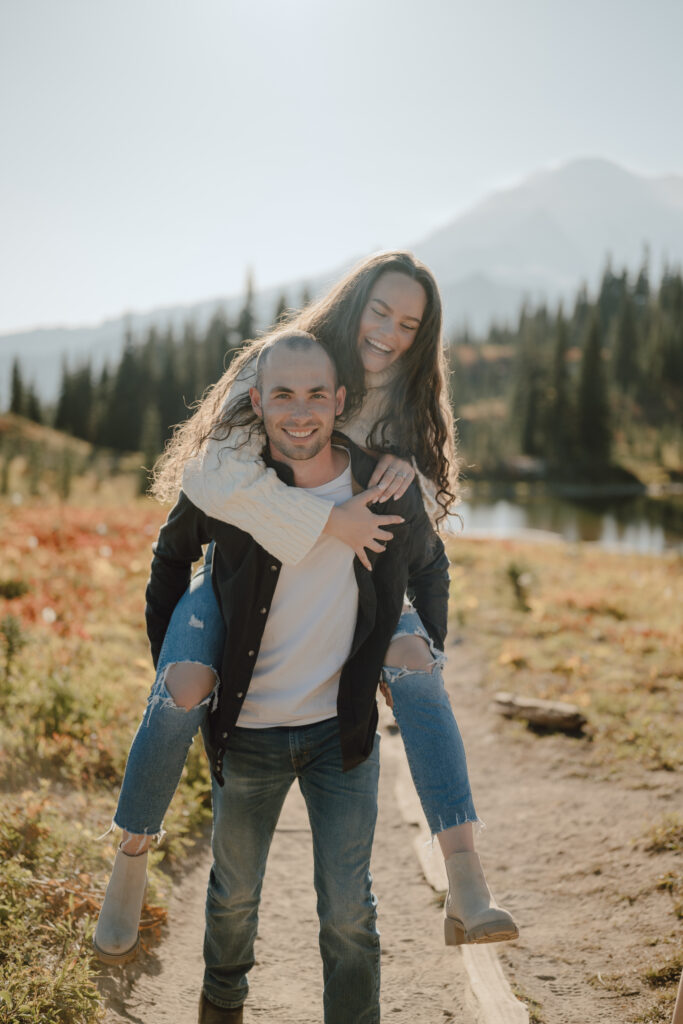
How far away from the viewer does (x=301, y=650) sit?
2523mm

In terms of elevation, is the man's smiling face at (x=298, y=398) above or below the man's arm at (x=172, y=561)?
above

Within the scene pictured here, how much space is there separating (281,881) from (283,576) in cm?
262

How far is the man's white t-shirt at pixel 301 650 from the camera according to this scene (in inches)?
99.0

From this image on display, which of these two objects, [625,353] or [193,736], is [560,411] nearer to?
[625,353]

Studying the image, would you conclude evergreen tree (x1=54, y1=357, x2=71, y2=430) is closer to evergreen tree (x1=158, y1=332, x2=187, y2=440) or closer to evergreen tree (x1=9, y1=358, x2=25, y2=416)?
evergreen tree (x1=9, y1=358, x2=25, y2=416)

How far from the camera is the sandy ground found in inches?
127

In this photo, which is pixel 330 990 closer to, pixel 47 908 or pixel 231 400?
pixel 47 908

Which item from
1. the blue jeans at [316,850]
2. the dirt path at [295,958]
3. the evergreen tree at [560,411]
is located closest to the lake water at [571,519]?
the evergreen tree at [560,411]

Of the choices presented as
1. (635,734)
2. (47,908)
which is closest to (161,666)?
(47,908)

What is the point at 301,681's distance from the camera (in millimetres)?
2523

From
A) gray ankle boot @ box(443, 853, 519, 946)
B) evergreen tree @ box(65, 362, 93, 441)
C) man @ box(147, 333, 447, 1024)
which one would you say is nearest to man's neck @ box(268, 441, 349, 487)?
man @ box(147, 333, 447, 1024)

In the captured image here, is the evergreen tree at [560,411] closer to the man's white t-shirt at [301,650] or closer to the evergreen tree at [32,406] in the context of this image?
the evergreen tree at [32,406]

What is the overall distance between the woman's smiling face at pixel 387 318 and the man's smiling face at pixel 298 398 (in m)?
0.46

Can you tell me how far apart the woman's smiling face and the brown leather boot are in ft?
7.71
